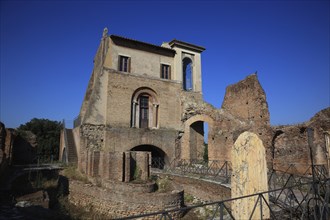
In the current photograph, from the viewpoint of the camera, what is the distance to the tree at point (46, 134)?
100 ft

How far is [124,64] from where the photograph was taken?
18703 millimetres

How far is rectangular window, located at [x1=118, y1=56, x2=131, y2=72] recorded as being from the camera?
730 inches

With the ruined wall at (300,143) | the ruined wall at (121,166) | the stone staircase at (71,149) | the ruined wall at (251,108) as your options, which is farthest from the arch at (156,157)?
the ruined wall at (300,143)

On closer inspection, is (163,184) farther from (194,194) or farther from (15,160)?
(15,160)

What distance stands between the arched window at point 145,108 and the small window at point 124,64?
1.93 meters

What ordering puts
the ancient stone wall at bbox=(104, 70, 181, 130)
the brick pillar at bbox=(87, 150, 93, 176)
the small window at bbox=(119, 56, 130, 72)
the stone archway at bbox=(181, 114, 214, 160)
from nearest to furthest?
the brick pillar at bbox=(87, 150, 93, 176) < the ancient stone wall at bbox=(104, 70, 181, 130) < the small window at bbox=(119, 56, 130, 72) < the stone archway at bbox=(181, 114, 214, 160)

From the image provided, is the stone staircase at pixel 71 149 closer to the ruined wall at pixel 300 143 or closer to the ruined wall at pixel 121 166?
the ruined wall at pixel 121 166

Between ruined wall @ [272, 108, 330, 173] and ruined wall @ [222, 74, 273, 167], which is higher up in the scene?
ruined wall @ [222, 74, 273, 167]

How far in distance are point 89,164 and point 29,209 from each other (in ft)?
16.9

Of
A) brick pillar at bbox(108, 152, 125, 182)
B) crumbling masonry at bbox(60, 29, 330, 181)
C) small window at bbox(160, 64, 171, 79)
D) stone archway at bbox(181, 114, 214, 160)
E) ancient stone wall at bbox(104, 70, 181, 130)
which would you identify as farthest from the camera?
small window at bbox(160, 64, 171, 79)

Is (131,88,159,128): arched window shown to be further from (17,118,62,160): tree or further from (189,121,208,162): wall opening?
(17,118,62,160): tree

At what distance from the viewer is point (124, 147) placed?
56.2ft

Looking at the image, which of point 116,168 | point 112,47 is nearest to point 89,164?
point 116,168

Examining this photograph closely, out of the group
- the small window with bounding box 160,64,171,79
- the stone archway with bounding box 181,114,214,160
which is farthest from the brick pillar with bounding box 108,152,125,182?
the small window with bounding box 160,64,171,79
